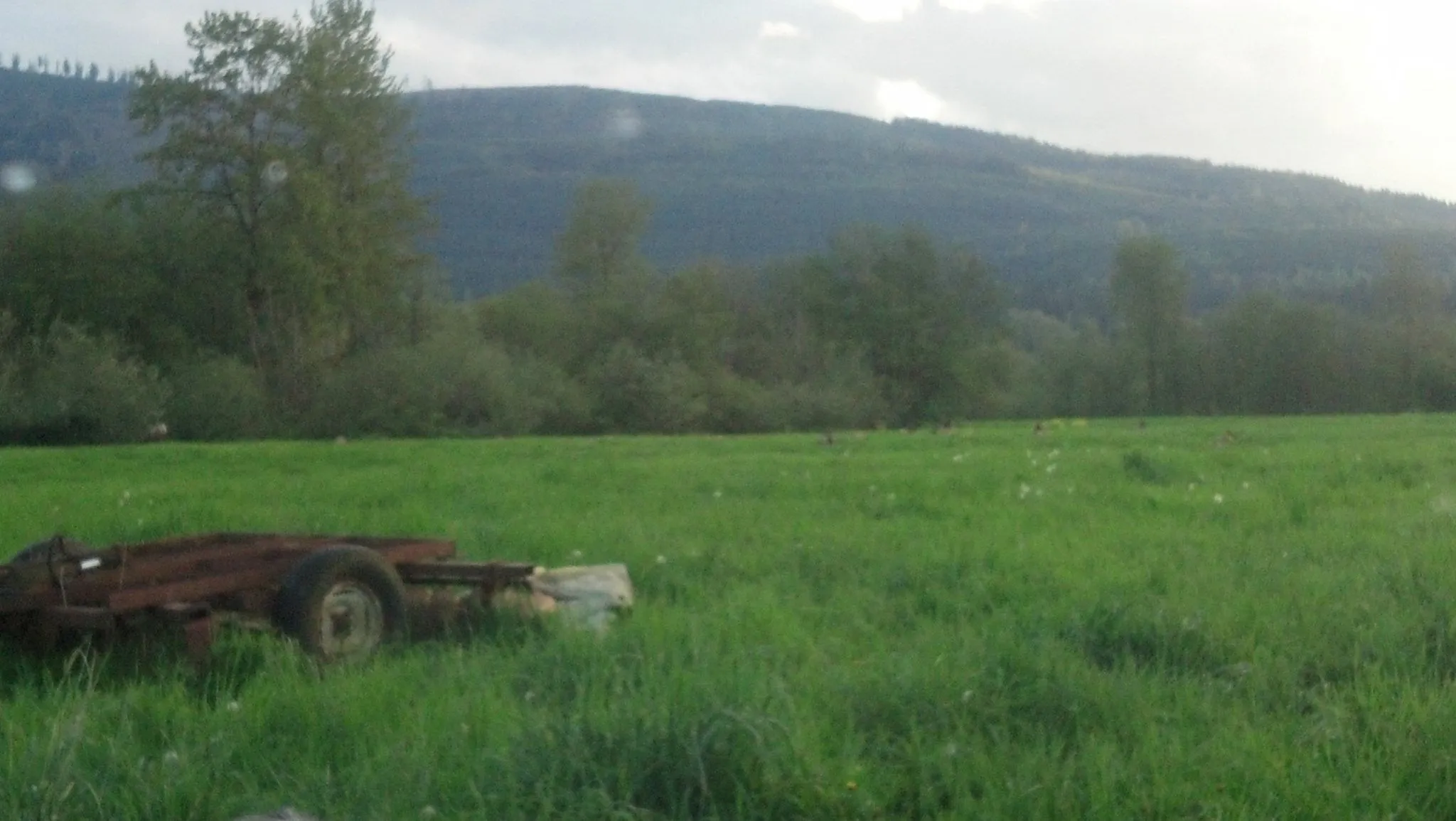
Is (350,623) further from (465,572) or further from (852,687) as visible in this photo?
(852,687)

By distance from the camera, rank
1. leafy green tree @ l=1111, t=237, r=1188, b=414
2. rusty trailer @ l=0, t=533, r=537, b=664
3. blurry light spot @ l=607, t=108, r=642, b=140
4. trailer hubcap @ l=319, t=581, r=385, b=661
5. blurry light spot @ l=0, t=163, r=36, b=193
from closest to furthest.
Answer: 1. rusty trailer @ l=0, t=533, r=537, b=664
2. trailer hubcap @ l=319, t=581, r=385, b=661
3. blurry light spot @ l=0, t=163, r=36, b=193
4. leafy green tree @ l=1111, t=237, r=1188, b=414
5. blurry light spot @ l=607, t=108, r=642, b=140

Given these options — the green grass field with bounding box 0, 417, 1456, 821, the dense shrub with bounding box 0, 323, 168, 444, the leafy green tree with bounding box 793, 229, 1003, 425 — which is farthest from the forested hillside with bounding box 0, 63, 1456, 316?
the green grass field with bounding box 0, 417, 1456, 821

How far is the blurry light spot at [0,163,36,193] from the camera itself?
155ft

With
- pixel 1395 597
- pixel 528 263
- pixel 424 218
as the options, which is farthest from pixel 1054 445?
pixel 528 263

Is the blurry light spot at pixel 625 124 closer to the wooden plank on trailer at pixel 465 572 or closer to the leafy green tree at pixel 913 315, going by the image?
the leafy green tree at pixel 913 315

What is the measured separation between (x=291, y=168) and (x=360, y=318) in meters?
6.19

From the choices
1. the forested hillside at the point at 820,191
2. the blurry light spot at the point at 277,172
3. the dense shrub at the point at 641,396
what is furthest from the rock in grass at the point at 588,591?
the forested hillside at the point at 820,191

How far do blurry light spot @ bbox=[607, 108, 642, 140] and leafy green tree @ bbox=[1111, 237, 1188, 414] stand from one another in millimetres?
84532

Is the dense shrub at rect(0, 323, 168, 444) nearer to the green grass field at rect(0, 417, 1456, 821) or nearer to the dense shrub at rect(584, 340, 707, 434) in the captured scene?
the dense shrub at rect(584, 340, 707, 434)

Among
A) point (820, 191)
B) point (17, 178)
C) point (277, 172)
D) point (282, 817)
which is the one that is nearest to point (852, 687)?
point (282, 817)

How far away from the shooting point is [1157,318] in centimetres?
6875

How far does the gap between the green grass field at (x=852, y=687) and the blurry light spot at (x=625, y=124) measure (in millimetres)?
138743

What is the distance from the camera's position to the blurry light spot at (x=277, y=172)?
38.5 metres

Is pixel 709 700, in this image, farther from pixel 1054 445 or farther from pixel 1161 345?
pixel 1161 345
